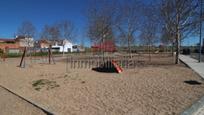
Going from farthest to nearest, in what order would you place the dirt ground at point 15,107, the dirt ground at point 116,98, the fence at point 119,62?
the fence at point 119,62 → the dirt ground at point 15,107 → the dirt ground at point 116,98

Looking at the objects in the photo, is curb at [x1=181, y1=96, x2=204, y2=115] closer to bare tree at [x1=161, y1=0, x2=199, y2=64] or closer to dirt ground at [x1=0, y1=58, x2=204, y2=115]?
dirt ground at [x1=0, y1=58, x2=204, y2=115]

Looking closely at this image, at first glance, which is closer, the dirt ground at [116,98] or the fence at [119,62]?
the dirt ground at [116,98]

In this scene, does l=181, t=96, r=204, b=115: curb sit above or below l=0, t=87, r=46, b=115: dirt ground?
above

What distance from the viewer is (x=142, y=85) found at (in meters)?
9.46

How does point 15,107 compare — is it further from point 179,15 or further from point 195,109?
point 179,15

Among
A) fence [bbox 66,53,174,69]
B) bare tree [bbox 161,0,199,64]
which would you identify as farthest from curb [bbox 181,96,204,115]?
bare tree [bbox 161,0,199,64]

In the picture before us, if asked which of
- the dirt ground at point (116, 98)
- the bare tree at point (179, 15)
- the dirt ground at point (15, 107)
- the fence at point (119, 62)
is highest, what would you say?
the bare tree at point (179, 15)

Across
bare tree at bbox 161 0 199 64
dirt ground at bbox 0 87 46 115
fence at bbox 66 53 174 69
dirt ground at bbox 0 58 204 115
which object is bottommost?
dirt ground at bbox 0 87 46 115

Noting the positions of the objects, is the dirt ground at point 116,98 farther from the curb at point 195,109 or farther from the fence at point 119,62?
the fence at point 119,62

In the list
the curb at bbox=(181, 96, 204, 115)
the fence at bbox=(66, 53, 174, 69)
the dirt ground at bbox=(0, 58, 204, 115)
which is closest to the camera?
the curb at bbox=(181, 96, 204, 115)

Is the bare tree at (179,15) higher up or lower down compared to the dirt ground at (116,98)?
higher up

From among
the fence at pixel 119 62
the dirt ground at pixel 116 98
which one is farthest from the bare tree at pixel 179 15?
the dirt ground at pixel 116 98

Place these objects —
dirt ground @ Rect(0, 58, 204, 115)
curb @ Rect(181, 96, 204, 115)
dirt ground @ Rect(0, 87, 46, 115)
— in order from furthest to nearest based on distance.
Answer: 1. dirt ground @ Rect(0, 87, 46, 115)
2. dirt ground @ Rect(0, 58, 204, 115)
3. curb @ Rect(181, 96, 204, 115)

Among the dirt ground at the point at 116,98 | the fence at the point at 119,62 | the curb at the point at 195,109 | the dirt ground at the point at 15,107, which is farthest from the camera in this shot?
the fence at the point at 119,62
